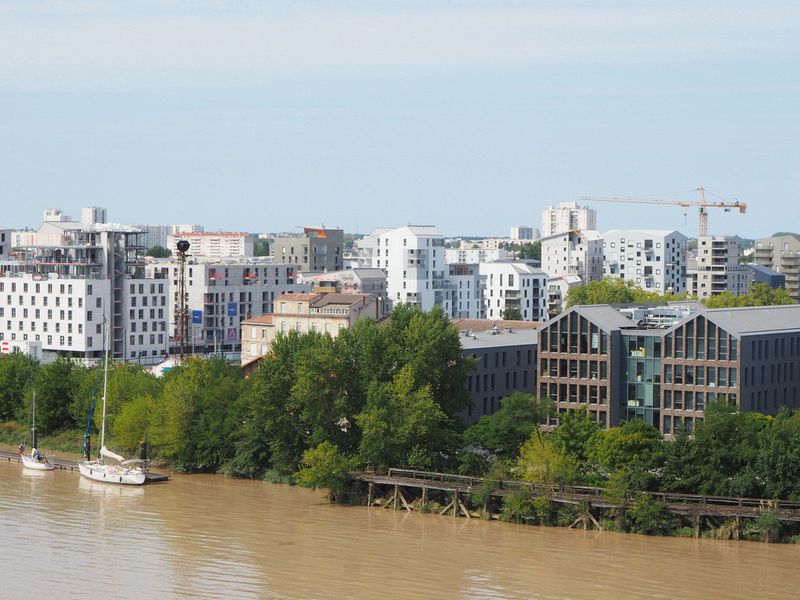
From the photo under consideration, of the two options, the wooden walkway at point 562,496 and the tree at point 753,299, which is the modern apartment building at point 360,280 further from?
the wooden walkway at point 562,496

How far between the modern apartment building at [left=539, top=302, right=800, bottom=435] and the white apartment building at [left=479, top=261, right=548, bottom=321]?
93584mm

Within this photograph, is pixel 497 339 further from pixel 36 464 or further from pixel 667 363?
pixel 36 464

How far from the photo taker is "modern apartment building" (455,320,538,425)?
261ft

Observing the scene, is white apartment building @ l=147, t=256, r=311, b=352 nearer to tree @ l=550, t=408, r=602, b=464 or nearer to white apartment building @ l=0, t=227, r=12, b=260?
white apartment building @ l=0, t=227, r=12, b=260

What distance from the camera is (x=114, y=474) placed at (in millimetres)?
69625

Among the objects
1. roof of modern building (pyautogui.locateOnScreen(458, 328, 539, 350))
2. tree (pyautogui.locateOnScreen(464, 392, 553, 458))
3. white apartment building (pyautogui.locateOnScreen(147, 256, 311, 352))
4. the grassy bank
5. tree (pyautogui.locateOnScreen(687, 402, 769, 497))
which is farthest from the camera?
white apartment building (pyautogui.locateOnScreen(147, 256, 311, 352))

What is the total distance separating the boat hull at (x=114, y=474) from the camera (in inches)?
2726

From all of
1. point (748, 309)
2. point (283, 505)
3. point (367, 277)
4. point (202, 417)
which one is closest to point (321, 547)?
point (283, 505)

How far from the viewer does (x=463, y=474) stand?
6331cm

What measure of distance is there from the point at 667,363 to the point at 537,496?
50.6 feet

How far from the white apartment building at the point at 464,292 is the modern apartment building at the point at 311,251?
26981mm

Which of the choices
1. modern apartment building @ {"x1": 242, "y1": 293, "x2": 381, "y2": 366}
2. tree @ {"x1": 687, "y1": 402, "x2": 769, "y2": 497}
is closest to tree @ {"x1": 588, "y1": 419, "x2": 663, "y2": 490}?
tree @ {"x1": 687, "y1": 402, "x2": 769, "y2": 497}

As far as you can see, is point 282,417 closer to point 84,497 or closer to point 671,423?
point 84,497

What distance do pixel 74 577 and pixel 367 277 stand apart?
376 feet
